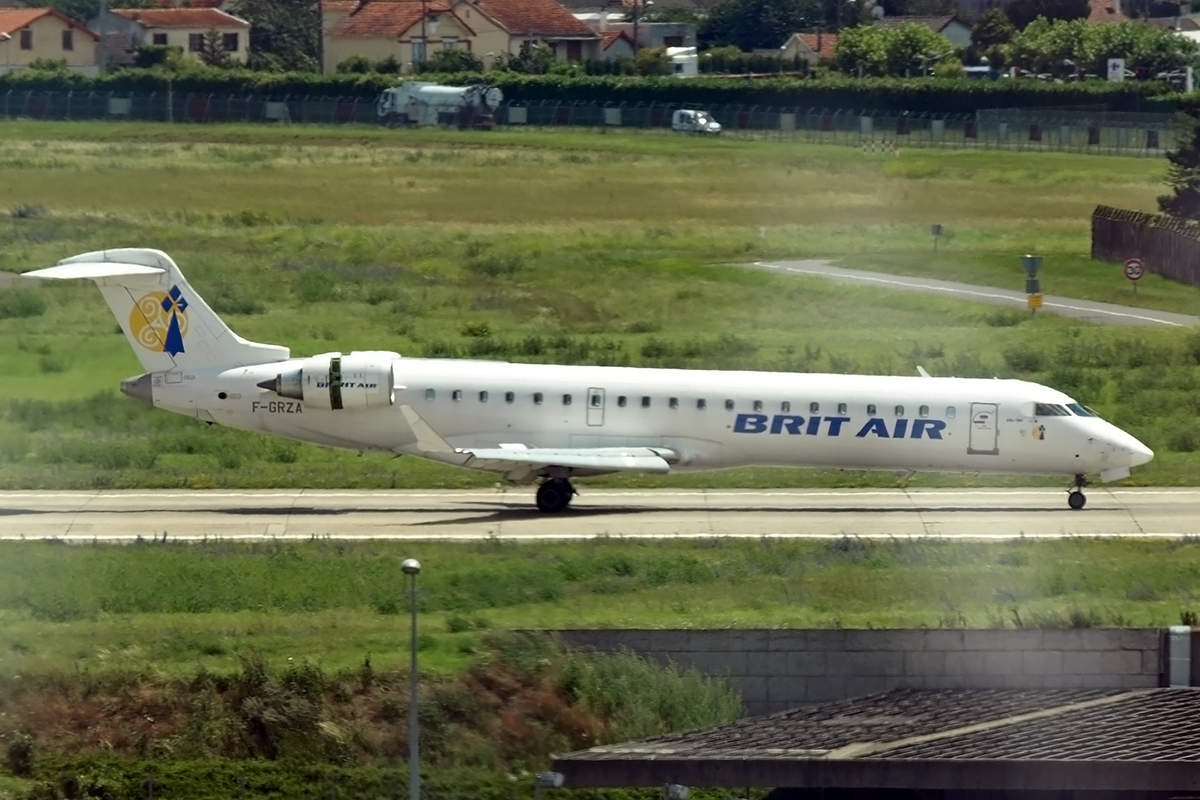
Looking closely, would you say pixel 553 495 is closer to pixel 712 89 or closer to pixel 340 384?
pixel 340 384

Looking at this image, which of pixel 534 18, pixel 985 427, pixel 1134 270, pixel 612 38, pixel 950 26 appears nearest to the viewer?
pixel 985 427

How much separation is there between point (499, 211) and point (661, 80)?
4989 centimetres

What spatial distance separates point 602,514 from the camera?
40.3m

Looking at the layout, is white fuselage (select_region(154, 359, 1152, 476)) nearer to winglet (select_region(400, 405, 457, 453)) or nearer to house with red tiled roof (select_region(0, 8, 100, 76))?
winglet (select_region(400, 405, 457, 453))

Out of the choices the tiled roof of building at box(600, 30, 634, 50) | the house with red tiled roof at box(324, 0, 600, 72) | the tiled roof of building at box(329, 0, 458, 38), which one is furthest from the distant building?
the tiled roof of building at box(329, 0, 458, 38)

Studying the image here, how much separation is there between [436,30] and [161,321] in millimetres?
120963

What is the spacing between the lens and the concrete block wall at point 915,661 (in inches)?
1070

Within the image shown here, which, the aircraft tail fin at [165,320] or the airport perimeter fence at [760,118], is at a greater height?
the airport perimeter fence at [760,118]

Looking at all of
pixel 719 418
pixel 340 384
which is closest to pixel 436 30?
pixel 340 384

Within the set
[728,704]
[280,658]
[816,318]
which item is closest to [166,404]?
[280,658]

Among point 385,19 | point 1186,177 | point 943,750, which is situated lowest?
point 943,750

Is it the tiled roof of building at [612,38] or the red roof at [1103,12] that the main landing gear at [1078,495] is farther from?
the red roof at [1103,12]

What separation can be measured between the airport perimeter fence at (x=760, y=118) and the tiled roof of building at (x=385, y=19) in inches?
984

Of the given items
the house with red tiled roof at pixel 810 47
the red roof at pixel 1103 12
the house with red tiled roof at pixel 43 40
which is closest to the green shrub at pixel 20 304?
the house with red tiled roof at pixel 43 40
